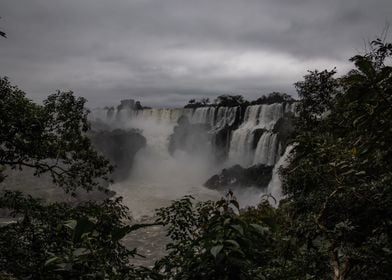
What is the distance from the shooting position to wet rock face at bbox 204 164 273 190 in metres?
34.6

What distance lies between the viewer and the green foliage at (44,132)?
8109 mm

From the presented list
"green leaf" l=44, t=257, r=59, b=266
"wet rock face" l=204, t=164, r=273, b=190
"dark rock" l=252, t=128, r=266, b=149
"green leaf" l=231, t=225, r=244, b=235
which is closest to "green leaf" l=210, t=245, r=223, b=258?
"green leaf" l=231, t=225, r=244, b=235

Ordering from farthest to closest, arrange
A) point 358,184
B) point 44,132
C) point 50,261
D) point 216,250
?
point 44,132, point 358,184, point 216,250, point 50,261

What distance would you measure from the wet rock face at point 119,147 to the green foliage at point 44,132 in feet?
131

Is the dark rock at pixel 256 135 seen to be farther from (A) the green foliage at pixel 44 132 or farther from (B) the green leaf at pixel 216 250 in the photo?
(B) the green leaf at pixel 216 250

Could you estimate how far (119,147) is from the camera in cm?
5228

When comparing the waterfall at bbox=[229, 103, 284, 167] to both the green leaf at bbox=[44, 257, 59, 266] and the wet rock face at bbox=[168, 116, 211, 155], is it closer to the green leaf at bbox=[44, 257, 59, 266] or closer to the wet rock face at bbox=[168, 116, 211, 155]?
the wet rock face at bbox=[168, 116, 211, 155]

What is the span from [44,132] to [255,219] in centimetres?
656

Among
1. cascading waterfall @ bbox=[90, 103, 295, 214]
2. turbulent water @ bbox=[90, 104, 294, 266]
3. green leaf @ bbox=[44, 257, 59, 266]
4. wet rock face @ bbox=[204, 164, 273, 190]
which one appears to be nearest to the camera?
green leaf @ bbox=[44, 257, 59, 266]

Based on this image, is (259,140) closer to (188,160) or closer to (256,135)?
(256,135)

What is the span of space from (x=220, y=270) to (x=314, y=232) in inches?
97.2

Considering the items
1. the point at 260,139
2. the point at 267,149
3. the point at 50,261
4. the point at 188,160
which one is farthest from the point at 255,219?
the point at 188,160

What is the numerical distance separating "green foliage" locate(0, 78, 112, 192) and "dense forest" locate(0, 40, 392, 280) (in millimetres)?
25

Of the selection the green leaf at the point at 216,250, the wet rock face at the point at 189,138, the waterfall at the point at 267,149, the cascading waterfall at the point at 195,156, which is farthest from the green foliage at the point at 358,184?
the wet rock face at the point at 189,138
